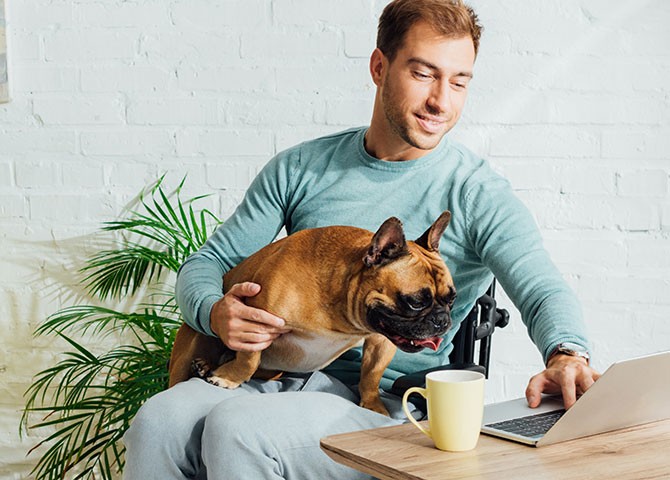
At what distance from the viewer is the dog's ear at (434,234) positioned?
57.3 inches

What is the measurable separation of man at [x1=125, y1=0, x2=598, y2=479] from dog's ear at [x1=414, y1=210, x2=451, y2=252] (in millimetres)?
165

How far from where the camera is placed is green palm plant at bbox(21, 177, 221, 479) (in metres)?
2.29

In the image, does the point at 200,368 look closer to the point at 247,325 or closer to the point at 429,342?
the point at 247,325

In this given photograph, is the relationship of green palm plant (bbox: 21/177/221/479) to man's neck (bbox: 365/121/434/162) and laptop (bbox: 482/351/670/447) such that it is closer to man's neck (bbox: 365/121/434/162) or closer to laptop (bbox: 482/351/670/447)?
man's neck (bbox: 365/121/434/162)

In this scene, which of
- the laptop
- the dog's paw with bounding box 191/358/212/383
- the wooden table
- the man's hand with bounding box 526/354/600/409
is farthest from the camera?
the dog's paw with bounding box 191/358/212/383

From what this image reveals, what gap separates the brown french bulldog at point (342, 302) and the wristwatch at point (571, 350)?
19cm

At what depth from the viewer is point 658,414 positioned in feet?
3.95

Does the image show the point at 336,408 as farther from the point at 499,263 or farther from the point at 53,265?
the point at 53,265

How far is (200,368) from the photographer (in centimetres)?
161

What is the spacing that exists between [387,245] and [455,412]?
1.28 feet

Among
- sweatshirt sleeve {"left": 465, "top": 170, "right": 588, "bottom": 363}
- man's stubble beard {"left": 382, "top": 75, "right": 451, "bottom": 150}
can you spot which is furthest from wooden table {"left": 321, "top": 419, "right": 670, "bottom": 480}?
man's stubble beard {"left": 382, "top": 75, "right": 451, "bottom": 150}

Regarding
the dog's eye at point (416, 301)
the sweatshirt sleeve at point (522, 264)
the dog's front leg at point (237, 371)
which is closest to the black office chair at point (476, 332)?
the sweatshirt sleeve at point (522, 264)

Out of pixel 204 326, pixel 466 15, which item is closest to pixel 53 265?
pixel 204 326

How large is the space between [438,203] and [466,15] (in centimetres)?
34
